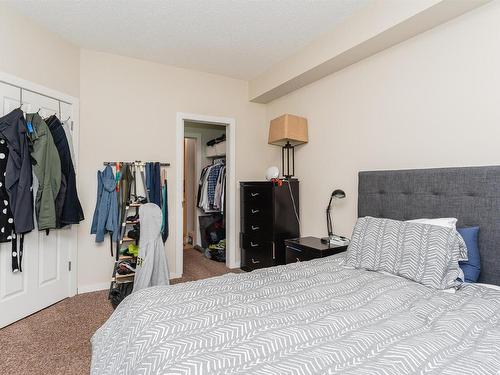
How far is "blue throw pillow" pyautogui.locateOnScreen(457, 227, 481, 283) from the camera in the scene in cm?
163

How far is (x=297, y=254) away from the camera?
2664 mm

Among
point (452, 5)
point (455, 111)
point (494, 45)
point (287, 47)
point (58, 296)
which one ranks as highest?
point (287, 47)

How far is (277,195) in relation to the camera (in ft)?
10.3

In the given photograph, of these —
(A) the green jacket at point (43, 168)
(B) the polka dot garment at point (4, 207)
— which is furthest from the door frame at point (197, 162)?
(B) the polka dot garment at point (4, 207)

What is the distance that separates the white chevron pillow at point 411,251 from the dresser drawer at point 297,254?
2.18 feet

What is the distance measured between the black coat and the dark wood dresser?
214 centimetres

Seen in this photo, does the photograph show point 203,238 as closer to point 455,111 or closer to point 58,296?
point 58,296

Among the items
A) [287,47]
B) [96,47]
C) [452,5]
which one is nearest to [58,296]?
[96,47]

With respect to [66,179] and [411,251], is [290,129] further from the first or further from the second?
[66,179]

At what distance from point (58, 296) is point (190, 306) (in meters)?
2.28

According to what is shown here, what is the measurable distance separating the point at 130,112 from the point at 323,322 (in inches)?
117

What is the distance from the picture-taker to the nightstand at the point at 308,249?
241cm

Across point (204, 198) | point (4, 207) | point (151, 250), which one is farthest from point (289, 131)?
point (4, 207)

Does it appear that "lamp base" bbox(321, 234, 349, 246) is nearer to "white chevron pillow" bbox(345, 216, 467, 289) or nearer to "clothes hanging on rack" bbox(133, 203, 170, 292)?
"white chevron pillow" bbox(345, 216, 467, 289)
